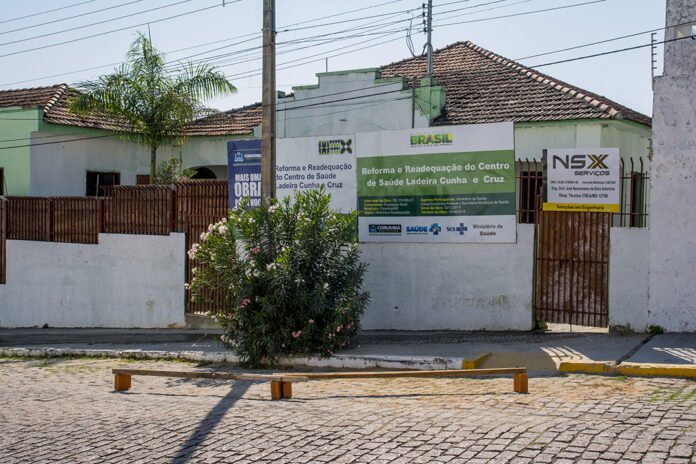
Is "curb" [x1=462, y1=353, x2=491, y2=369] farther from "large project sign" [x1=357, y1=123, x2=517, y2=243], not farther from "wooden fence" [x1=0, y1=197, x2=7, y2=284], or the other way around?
"wooden fence" [x1=0, y1=197, x2=7, y2=284]

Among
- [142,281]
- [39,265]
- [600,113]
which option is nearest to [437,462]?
[142,281]

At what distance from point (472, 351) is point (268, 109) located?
16.9ft

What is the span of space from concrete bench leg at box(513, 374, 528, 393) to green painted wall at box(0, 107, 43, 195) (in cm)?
1712

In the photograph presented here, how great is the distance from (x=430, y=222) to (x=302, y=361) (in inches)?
128

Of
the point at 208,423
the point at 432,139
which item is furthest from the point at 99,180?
the point at 208,423

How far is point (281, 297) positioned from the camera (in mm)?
9648

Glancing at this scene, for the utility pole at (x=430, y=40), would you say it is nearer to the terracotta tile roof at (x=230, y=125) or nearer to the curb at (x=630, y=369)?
the terracotta tile roof at (x=230, y=125)

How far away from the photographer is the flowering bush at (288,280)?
9781mm

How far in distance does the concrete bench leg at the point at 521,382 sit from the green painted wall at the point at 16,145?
17.1m

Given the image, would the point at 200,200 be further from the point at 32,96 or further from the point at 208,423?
the point at 32,96

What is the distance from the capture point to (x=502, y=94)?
61.1 ft

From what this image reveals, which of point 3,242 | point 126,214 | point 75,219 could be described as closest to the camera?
point 126,214

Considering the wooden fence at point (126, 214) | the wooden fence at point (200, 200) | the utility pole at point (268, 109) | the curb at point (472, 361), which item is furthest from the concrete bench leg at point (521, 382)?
the wooden fence at point (200, 200)

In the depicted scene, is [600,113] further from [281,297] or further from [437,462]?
[437,462]
